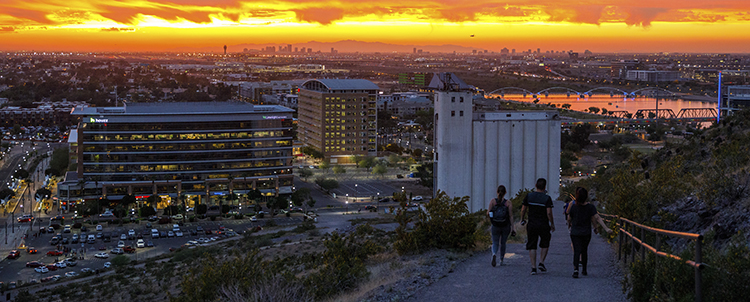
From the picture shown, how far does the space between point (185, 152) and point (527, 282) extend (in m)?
29.0

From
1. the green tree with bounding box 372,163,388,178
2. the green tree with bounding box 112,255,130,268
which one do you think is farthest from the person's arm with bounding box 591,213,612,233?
the green tree with bounding box 372,163,388,178

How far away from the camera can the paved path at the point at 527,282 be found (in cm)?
533

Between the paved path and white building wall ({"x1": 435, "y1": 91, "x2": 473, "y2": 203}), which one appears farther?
white building wall ({"x1": 435, "y1": 91, "x2": 473, "y2": 203})

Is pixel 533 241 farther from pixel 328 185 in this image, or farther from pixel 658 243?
pixel 328 185

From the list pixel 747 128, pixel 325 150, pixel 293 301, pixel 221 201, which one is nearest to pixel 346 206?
pixel 221 201

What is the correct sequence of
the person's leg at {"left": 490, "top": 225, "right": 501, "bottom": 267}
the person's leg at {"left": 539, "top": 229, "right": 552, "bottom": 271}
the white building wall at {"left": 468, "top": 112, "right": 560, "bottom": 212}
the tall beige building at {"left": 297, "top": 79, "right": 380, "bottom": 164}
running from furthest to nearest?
1. the tall beige building at {"left": 297, "top": 79, "right": 380, "bottom": 164}
2. the white building wall at {"left": 468, "top": 112, "right": 560, "bottom": 212}
3. the person's leg at {"left": 490, "top": 225, "right": 501, "bottom": 267}
4. the person's leg at {"left": 539, "top": 229, "right": 552, "bottom": 271}

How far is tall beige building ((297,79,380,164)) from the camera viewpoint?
154ft

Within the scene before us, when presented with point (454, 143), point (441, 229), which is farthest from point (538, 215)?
point (454, 143)

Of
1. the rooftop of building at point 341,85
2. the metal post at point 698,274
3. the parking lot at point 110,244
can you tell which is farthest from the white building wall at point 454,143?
the rooftop of building at point 341,85

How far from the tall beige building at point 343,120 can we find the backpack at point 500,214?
1594 inches

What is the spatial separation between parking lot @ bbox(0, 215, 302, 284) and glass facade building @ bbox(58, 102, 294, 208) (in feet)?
13.9

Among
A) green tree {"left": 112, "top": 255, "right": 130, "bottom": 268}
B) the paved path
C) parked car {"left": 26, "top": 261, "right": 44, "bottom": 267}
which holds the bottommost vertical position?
parked car {"left": 26, "top": 261, "right": 44, "bottom": 267}

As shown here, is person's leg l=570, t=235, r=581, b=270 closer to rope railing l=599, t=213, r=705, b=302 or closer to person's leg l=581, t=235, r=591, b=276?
person's leg l=581, t=235, r=591, b=276

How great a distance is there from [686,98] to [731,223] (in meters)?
103
